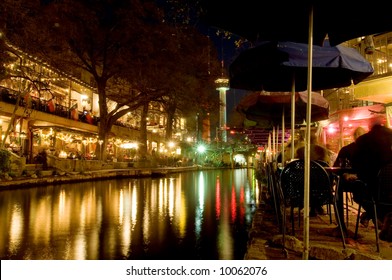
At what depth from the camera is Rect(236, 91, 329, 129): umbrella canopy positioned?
8.62 meters

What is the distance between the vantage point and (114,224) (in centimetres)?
770

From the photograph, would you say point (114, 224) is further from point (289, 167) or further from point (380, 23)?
point (380, 23)

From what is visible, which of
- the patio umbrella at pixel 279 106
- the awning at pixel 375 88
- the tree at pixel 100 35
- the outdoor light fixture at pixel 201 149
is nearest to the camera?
the patio umbrella at pixel 279 106

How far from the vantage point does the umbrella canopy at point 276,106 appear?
8.62m

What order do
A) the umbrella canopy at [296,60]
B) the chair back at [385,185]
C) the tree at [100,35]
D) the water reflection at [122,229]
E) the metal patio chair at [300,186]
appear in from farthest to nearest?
the tree at [100,35] → the water reflection at [122,229] → the umbrella canopy at [296,60] → the metal patio chair at [300,186] → the chair back at [385,185]

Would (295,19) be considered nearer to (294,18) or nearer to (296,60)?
(294,18)

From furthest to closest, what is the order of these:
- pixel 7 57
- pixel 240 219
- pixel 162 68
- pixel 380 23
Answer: pixel 162 68
pixel 7 57
pixel 240 219
pixel 380 23

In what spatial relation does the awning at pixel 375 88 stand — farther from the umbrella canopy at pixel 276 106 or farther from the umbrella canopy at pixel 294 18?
the umbrella canopy at pixel 294 18

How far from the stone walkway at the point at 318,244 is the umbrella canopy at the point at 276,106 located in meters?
2.89

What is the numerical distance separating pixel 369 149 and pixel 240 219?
157 inches

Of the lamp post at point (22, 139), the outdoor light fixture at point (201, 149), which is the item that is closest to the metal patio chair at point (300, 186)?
the lamp post at point (22, 139)

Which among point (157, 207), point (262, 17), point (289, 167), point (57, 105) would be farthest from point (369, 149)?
point (57, 105)

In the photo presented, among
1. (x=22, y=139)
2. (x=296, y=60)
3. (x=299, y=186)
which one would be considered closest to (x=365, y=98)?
(x=296, y=60)

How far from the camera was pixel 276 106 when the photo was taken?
10.1 meters
